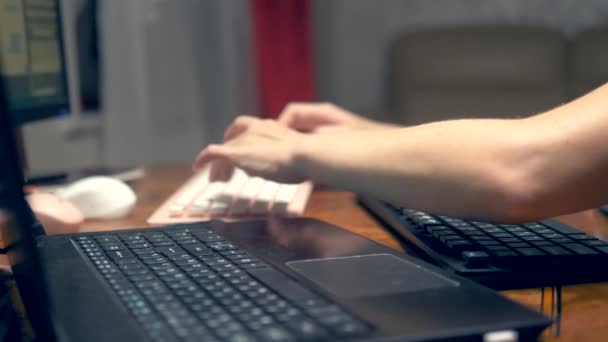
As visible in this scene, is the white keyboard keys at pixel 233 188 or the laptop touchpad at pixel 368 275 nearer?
the laptop touchpad at pixel 368 275

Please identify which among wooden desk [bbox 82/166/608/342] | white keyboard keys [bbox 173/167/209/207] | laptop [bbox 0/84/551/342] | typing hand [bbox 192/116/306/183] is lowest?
wooden desk [bbox 82/166/608/342]

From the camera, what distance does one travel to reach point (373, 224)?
78 cm

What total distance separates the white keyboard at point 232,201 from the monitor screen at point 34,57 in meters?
0.26

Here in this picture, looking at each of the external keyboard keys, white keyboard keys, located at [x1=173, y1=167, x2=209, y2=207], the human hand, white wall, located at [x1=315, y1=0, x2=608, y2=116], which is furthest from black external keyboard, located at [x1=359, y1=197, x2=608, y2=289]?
white wall, located at [x1=315, y1=0, x2=608, y2=116]

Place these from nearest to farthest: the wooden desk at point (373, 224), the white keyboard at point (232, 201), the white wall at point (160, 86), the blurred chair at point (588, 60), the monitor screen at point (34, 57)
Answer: the wooden desk at point (373, 224), the white keyboard at point (232, 201), the monitor screen at point (34, 57), the white wall at point (160, 86), the blurred chair at point (588, 60)

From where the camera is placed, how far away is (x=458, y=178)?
1.78 ft

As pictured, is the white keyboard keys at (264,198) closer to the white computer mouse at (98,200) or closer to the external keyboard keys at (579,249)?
the white computer mouse at (98,200)

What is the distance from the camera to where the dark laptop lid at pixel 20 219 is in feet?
1.11

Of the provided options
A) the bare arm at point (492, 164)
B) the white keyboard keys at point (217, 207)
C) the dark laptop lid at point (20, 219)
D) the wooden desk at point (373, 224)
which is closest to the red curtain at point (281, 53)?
the wooden desk at point (373, 224)

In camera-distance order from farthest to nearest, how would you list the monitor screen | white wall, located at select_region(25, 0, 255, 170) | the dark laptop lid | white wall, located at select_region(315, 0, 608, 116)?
white wall, located at select_region(315, 0, 608, 116)
white wall, located at select_region(25, 0, 255, 170)
the monitor screen
the dark laptop lid

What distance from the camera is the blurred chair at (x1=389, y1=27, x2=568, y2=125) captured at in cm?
246

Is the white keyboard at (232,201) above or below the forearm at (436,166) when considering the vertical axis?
below

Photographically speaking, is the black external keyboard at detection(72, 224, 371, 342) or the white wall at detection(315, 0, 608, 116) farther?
the white wall at detection(315, 0, 608, 116)

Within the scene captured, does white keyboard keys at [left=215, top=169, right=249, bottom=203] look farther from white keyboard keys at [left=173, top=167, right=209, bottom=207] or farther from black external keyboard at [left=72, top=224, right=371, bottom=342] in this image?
black external keyboard at [left=72, top=224, right=371, bottom=342]
